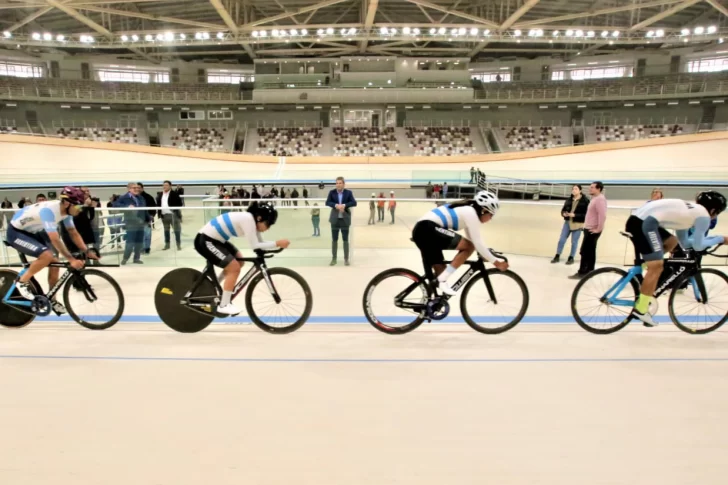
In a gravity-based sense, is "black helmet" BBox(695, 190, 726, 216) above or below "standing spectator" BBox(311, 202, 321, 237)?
above

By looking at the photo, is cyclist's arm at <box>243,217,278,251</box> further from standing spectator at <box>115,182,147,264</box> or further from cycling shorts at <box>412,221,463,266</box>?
standing spectator at <box>115,182,147,264</box>

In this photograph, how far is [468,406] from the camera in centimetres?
250

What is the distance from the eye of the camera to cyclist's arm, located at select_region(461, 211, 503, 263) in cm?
327

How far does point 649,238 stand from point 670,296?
2.00ft

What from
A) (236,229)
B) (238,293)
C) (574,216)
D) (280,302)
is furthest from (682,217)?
(238,293)

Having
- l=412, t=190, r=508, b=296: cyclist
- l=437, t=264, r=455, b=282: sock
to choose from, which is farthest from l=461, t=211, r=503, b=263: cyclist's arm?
l=437, t=264, r=455, b=282: sock

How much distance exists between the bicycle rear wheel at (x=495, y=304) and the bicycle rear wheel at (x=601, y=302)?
1.43ft

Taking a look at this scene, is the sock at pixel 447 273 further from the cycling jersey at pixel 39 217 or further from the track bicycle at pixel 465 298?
the cycling jersey at pixel 39 217

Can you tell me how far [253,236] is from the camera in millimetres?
3266

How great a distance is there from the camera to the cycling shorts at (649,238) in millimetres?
3316

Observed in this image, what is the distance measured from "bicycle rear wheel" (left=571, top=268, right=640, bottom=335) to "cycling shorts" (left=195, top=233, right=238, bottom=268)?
2736mm

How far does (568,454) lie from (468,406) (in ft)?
1.84

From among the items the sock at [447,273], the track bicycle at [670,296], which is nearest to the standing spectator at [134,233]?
the sock at [447,273]

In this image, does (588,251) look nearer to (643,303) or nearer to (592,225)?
(592,225)
